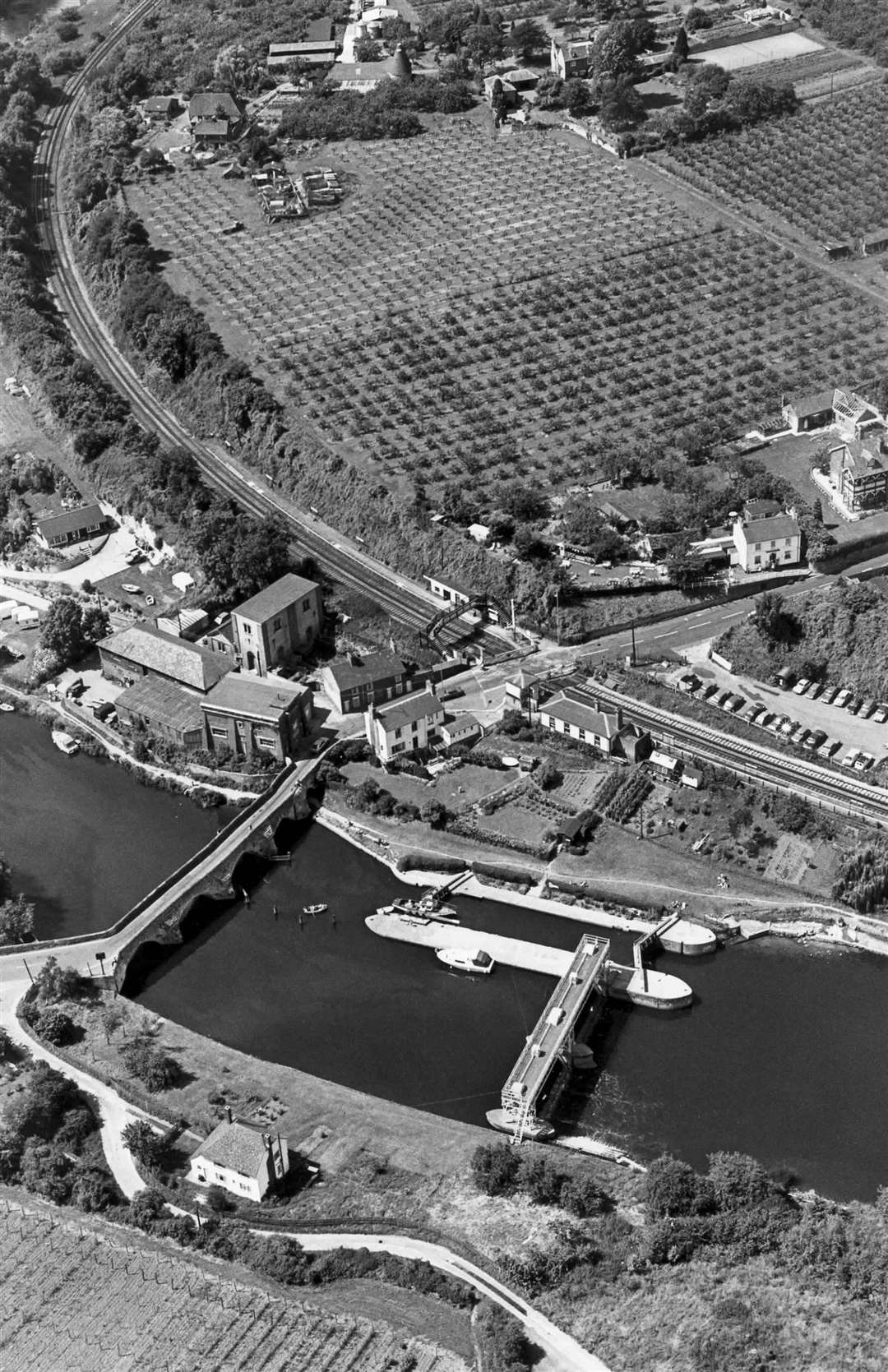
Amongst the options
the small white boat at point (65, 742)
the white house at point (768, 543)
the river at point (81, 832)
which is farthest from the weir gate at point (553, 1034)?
the small white boat at point (65, 742)

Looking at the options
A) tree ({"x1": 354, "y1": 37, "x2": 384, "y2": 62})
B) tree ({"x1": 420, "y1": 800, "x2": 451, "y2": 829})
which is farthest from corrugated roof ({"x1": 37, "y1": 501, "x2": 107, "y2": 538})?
tree ({"x1": 354, "y1": 37, "x2": 384, "y2": 62})

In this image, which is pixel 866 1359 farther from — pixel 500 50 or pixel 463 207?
pixel 500 50

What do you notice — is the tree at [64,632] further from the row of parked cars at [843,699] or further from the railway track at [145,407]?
the row of parked cars at [843,699]

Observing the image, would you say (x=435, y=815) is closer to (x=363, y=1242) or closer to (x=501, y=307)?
(x=363, y=1242)

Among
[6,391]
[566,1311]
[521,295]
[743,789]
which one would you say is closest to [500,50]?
[521,295]

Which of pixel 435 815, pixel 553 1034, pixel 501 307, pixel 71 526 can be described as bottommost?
pixel 435 815

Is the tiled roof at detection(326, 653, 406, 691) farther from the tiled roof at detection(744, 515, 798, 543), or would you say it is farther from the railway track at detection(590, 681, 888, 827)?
the tiled roof at detection(744, 515, 798, 543)

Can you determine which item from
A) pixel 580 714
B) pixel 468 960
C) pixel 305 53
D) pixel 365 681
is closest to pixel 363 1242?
pixel 468 960
